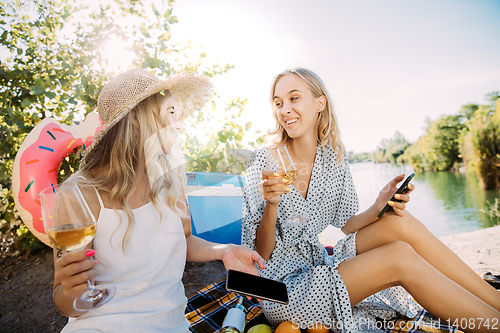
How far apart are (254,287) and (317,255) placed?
1060mm

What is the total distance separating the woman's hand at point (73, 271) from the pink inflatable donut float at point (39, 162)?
168 cm

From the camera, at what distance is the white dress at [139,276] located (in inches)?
51.7

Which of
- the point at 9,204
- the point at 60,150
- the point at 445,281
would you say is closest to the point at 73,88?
the point at 60,150

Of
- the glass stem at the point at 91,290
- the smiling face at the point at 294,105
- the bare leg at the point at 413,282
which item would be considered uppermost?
the smiling face at the point at 294,105

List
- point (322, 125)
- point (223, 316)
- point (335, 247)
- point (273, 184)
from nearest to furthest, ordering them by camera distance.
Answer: point (273, 184), point (223, 316), point (335, 247), point (322, 125)

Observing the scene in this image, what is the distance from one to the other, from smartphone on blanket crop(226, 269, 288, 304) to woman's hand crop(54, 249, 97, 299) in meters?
0.60

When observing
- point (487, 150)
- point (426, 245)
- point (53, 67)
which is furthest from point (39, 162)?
point (487, 150)

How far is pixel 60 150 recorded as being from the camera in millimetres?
2613

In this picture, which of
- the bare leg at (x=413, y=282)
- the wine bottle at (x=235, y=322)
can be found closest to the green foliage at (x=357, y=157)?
the bare leg at (x=413, y=282)

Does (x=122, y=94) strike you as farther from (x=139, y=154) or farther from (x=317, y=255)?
(x=317, y=255)

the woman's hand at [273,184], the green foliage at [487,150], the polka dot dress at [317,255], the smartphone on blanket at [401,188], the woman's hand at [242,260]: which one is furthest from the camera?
the green foliage at [487,150]

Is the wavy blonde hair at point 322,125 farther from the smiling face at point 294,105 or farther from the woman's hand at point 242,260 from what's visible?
the woman's hand at point 242,260

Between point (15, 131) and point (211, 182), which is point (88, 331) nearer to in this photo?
point (211, 182)

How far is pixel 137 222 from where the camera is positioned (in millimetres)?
1544
